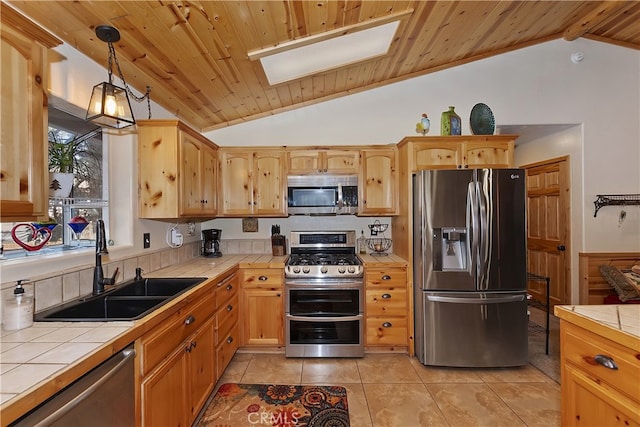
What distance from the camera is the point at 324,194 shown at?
313cm

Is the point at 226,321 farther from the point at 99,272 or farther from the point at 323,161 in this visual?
the point at 323,161

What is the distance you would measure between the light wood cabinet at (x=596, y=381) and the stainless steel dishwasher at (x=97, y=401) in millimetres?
1903

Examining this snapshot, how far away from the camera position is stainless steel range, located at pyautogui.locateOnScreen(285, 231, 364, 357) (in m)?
2.78

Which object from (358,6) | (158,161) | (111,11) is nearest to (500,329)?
(358,6)

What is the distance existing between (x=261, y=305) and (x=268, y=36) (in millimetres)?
2334

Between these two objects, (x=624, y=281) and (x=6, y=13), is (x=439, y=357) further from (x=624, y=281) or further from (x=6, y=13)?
(x=6, y=13)

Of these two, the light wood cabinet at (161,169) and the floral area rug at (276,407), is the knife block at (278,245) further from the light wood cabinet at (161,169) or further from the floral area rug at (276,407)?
the floral area rug at (276,407)

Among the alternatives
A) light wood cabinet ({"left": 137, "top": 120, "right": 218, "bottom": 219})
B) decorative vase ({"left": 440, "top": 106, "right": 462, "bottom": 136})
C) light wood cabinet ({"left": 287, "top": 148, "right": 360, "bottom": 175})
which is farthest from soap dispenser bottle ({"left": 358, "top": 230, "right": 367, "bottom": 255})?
light wood cabinet ({"left": 137, "top": 120, "right": 218, "bottom": 219})

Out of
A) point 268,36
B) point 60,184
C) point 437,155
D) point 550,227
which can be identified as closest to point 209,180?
point 60,184

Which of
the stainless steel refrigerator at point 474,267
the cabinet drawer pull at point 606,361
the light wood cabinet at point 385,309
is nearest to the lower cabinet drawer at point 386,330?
the light wood cabinet at point 385,309

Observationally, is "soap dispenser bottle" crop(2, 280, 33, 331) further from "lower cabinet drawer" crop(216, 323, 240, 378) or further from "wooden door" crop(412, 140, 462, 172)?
"wooden door" crop(412, 140, 462, 172)

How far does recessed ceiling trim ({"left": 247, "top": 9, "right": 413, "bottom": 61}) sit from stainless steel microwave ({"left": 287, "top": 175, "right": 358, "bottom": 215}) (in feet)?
4.29

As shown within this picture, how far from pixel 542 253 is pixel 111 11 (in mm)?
5443

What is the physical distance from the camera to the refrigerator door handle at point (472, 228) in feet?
8.24
